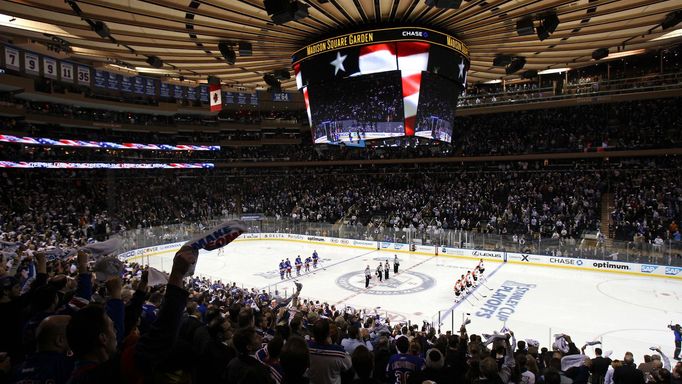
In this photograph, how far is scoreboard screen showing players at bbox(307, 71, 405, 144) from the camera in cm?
1228

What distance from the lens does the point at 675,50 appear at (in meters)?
27.7

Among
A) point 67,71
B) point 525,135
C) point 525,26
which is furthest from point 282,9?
point 525,135

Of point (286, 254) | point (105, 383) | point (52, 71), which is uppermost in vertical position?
point (52, 71)

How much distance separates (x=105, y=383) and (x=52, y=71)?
24.8 meters

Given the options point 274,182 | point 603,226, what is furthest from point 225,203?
point 603,226

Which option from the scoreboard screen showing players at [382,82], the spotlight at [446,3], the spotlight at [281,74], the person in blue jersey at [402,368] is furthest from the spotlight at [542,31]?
the person in blue jersey at [402,368]

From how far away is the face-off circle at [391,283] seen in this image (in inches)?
738

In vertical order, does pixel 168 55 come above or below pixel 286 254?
above

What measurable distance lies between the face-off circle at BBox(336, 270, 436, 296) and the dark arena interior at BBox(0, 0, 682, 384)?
0.62 feet

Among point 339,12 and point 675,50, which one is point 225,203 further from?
point 675,50

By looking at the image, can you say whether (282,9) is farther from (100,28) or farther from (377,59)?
(100,28)

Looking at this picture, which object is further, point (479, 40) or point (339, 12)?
point (479, 40)

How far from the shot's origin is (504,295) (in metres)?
17.6

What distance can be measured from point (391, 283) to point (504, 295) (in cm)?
508
